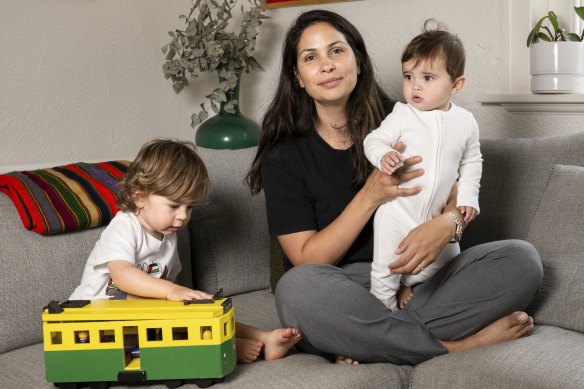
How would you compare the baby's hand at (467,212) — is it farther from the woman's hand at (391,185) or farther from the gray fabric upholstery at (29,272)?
the gray fabric upholstery at (29,272)

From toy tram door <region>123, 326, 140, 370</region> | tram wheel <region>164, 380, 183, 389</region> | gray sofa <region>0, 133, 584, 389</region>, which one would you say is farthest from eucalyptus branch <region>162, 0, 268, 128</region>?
tram wheel <region>164, 380, 183, 389</region>

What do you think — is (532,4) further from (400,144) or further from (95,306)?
(95,306)

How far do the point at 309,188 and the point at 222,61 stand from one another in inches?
44.8

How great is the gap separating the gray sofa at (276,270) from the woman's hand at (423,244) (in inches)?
8.6

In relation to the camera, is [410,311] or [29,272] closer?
[410,311]

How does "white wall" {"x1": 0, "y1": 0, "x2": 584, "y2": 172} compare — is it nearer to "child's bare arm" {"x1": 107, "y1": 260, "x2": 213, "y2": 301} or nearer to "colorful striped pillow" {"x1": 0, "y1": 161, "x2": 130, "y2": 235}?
"colorful striped pillow" {"x1": 0, "y1": 161, "x2": 130, "y2": 235}

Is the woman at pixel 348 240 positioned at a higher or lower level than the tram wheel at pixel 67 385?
higher

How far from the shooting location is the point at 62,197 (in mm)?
2127

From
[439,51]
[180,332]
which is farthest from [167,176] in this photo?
[439,51]

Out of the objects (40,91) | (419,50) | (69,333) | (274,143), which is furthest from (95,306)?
(40,91)

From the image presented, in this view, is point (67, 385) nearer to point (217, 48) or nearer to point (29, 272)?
point (29, 272)

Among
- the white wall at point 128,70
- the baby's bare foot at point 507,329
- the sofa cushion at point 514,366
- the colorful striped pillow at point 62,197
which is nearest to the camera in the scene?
the sofa cushion at point 514,366

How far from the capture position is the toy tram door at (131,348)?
65.6 inches

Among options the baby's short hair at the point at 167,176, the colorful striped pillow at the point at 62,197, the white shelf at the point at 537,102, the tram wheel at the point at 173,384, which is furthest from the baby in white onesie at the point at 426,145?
the colorful striped pillow at the point at 62,197
